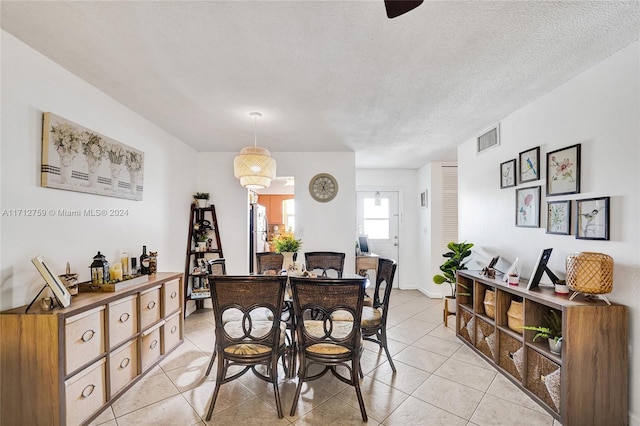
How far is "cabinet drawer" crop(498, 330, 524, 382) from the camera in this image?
245 centimetres

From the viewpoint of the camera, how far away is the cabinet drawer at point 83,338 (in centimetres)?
186

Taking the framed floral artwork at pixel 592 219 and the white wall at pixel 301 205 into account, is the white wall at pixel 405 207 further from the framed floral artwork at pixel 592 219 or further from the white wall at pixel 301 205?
the framed floral artwork at pixel 592 219

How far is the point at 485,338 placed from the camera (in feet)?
9.65

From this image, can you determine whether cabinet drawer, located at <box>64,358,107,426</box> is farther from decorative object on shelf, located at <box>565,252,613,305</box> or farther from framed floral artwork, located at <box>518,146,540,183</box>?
framed floral artwork, located at <box>518,146,540,183</box>

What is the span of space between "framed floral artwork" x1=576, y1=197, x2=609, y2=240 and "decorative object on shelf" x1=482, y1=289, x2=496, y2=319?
877mm

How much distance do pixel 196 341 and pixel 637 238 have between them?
12.7ft

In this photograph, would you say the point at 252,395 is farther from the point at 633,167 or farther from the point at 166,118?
the point at 633,167

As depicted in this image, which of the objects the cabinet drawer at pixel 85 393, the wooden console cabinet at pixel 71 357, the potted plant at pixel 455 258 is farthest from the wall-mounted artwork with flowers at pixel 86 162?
the potted plant at pixel 455 258

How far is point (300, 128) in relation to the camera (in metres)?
3.56

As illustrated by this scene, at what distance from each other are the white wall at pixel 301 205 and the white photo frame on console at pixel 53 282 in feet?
9.03

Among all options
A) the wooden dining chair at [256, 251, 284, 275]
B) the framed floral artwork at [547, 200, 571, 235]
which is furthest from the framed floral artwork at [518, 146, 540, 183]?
the wooden dining chair at [256, 251, 284, 275]

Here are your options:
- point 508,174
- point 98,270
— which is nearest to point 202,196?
point 98,270

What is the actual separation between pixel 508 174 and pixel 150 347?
3.84 metres

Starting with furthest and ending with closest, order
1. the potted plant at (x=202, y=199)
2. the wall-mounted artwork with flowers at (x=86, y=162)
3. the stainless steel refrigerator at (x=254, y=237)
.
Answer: the stainless steel refrigerator at (x=254, y=237), the potted plant at (x=202, y=199), the wall-mounted artwork with flowers at (x=86, y=162)
